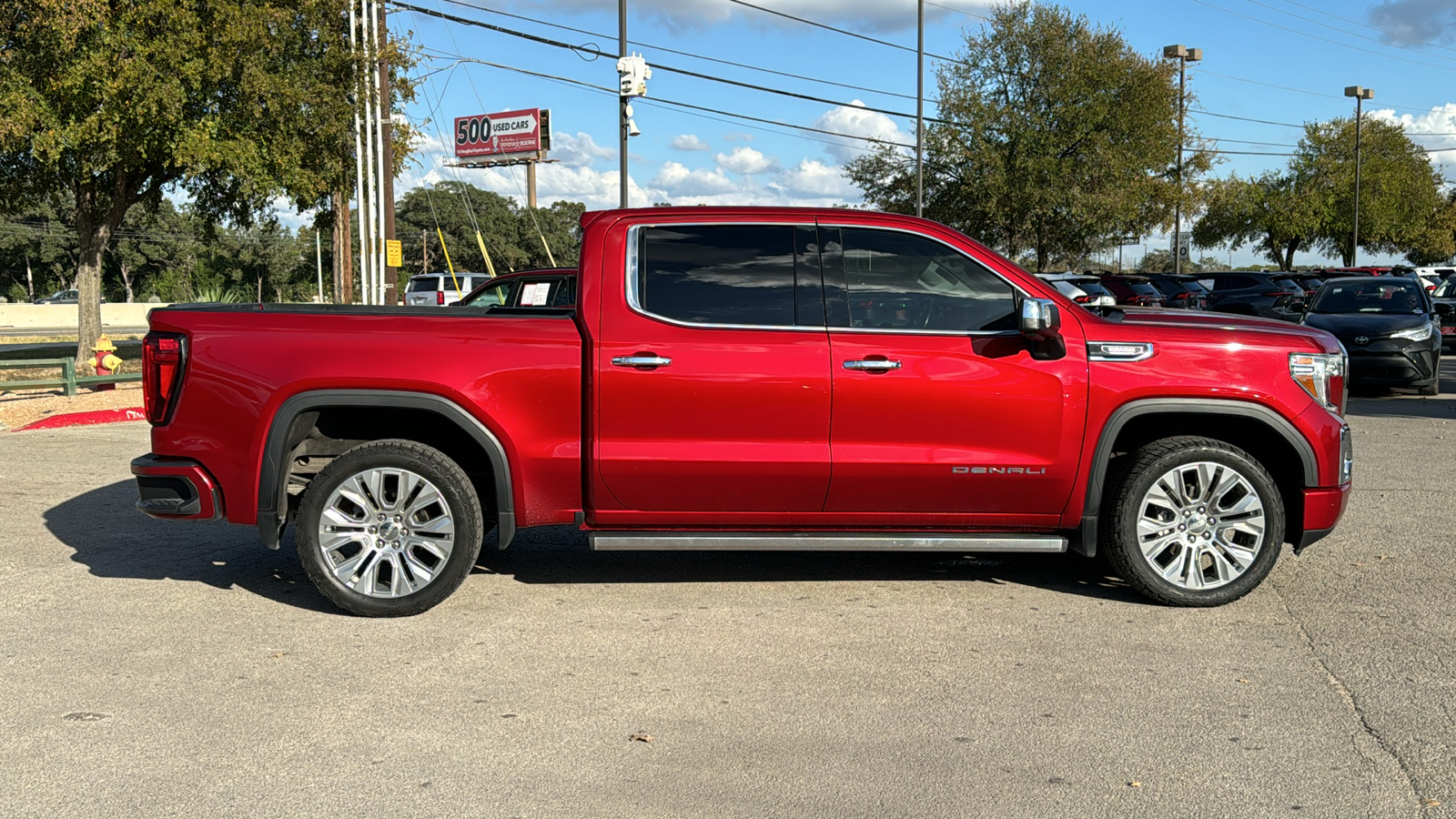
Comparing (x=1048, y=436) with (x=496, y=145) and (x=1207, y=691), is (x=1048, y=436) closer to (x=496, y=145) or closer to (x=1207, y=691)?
(x=1207, y=691)

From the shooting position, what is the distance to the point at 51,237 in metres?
71.4

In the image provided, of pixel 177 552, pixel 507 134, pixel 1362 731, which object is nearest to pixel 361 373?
pixel 177 552

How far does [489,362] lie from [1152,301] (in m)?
25.4

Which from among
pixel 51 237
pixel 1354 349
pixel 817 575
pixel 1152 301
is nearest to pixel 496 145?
pixel 51 237

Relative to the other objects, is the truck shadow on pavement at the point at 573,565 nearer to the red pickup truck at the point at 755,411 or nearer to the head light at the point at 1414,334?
the red pickup truck at the point at 755,411

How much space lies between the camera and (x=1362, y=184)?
6341 cm

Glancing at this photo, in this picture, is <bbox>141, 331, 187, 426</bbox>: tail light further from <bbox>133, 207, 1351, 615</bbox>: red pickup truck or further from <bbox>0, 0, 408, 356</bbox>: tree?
<bbox>0, 0, 408, 356</bbox>: tree

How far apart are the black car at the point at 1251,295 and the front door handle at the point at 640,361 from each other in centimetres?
2084

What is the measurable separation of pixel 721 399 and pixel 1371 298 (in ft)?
48.3

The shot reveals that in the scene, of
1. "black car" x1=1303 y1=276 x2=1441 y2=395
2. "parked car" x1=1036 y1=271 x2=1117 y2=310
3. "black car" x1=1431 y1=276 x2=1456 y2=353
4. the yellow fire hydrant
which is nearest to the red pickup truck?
"black car" x1=1303 y1=276 x2=1441 y2=395

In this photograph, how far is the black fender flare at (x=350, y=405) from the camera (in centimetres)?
538

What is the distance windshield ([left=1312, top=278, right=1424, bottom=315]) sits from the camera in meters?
16.5

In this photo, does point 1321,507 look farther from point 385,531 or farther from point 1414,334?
point 1414,334

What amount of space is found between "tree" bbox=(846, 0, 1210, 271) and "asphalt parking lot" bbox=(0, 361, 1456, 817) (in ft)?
111
